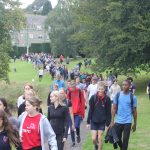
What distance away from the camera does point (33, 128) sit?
6906 mm

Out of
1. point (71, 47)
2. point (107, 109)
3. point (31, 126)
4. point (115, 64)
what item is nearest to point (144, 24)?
point (115, 64)

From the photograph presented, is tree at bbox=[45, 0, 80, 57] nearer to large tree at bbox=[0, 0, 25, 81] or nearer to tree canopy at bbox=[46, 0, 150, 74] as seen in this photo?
tree canopy at bbox=[46, 0, 150, 74]

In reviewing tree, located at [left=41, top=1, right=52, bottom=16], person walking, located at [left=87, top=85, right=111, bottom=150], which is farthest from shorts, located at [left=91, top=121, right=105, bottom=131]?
tree, located at [left=41, top=1, right=52, bottom=16]

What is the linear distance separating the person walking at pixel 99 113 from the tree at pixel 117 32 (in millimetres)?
20433

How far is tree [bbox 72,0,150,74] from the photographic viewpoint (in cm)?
3186

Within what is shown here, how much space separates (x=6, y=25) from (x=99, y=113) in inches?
877

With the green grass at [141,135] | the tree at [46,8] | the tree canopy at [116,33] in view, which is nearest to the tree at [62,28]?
the tree canopy at [116,33]

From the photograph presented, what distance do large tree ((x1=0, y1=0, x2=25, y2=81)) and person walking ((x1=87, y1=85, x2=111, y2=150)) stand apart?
21.3 m

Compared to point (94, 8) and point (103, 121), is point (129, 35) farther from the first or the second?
point (103, 121)

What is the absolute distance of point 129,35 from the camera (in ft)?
106

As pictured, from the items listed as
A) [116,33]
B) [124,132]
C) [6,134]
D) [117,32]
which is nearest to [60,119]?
[124,132]

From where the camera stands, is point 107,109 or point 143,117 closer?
point 107,109

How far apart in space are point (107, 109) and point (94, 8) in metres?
25.9

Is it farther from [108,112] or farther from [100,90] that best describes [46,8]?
[100,90]
